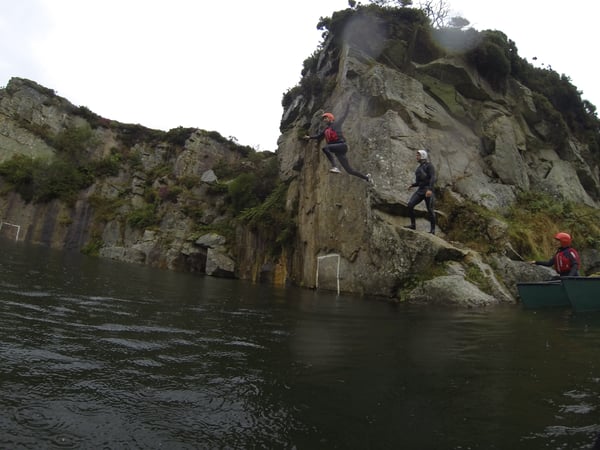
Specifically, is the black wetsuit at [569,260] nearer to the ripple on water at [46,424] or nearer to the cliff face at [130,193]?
the ripple on water at [46,424]

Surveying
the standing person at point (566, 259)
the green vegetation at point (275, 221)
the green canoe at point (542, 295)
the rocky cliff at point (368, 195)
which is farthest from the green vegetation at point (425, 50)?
the green canoe at point (542, 295)

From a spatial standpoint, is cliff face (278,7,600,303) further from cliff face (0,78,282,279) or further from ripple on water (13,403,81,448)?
ripple on water (13,403,81,448)

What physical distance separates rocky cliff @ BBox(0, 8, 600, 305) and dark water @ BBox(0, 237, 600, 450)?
7.32m

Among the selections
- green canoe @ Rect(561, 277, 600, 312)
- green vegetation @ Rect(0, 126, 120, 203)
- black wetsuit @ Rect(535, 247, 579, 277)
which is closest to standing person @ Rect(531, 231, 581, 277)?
black wetsuit @ Rect(535, 247, 579, 277)

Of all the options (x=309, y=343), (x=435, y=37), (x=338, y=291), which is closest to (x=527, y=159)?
(x=435, y=37)

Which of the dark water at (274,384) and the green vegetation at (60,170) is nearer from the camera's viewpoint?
the dark water at (274,384)

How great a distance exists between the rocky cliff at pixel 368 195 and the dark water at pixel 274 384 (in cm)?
732

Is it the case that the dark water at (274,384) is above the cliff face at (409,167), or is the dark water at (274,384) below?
below

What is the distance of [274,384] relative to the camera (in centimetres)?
320

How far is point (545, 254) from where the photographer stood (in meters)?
16.2

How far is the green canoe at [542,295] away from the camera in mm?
9875

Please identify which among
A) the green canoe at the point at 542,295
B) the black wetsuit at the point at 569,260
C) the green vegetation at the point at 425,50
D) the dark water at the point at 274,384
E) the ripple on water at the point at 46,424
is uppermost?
the green vegetation at the point at 425,50

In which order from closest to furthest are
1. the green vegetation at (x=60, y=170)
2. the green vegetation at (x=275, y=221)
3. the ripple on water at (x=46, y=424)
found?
the ripple on water at (x=46, y=424) < the green vegetation at (x=275, y=221) < the green vegetation at (x=60, y=170)

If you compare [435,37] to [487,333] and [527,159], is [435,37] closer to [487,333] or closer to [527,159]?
[527,159]
